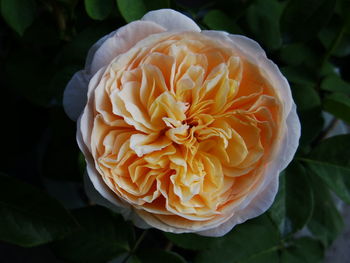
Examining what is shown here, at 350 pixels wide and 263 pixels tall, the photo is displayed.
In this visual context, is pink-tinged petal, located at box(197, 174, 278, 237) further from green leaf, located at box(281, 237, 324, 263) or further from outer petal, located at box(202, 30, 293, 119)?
green leaf, located at box(281, 237, 324, 263)

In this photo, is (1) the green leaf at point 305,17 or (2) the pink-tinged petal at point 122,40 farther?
(1) the green leaf at point 305,17

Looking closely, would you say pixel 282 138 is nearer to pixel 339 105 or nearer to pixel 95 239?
pixel 339 105

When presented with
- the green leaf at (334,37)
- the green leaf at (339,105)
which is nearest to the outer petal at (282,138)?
the green leaf at (339,105)

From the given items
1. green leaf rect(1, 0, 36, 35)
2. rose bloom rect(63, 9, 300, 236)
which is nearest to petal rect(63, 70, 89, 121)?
rose bloom rect(63, 9, 300, 236)

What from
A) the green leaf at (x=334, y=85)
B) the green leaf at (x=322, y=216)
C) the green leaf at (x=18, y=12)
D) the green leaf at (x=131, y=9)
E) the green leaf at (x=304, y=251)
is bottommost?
the green leaf at (x=304, y=251)

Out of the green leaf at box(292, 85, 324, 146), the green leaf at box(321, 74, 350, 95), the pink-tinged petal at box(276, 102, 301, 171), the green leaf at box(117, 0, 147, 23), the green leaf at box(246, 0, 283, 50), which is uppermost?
the green leaf at box(117, 0, 147, 23)

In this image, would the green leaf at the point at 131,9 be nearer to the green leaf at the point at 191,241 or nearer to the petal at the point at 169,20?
the petal at the point at 169,20

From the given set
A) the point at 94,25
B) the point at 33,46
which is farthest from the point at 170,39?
the point at 33,46
